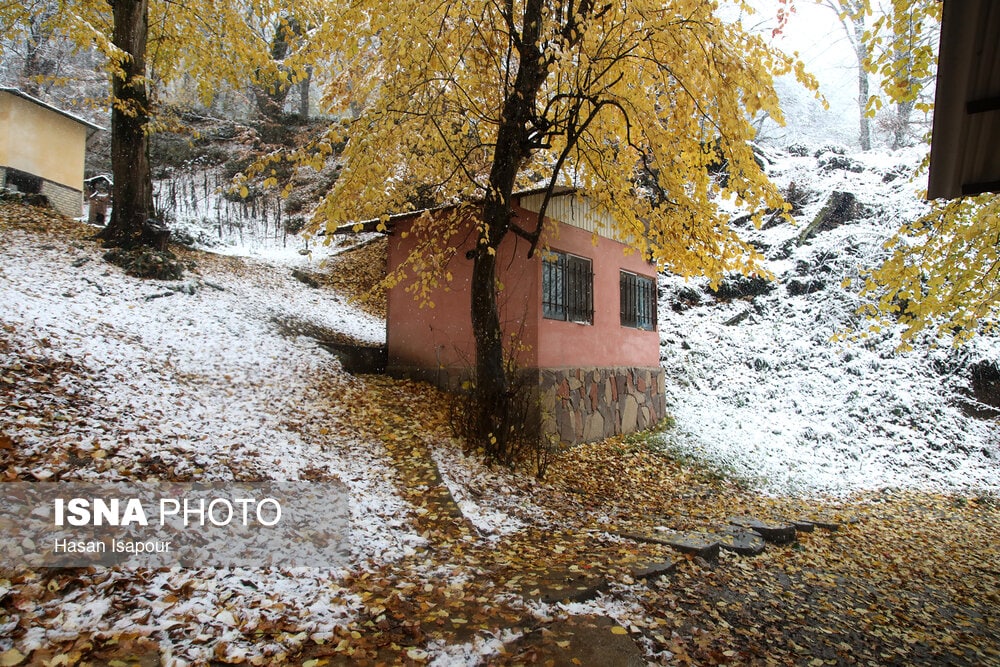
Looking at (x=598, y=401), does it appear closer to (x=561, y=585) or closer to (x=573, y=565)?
(x=573, y=565)

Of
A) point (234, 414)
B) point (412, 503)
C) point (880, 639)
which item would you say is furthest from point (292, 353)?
point (880, 639)

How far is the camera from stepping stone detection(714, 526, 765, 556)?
17.1ft

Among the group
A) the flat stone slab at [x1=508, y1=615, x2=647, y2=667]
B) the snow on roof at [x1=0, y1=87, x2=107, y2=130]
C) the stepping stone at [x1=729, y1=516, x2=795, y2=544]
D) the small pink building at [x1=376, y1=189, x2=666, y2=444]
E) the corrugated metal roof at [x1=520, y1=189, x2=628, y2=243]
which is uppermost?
the snow on roof at [x1=0, y1=87, x2=107, y2=130]

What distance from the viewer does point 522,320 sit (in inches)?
323

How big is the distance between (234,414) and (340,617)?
353 centimetres

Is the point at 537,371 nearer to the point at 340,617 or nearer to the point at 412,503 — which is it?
the point at 412,503

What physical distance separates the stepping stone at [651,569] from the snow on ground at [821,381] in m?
4.86

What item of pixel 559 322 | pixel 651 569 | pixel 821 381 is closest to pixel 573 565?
pixel 651 569

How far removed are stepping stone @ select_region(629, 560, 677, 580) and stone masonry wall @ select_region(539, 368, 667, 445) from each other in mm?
3494

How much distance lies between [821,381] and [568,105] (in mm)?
9142

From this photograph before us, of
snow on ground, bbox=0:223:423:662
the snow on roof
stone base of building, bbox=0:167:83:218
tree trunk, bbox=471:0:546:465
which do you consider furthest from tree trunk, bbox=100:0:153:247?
tree trunk, bbox=471:0:546:465

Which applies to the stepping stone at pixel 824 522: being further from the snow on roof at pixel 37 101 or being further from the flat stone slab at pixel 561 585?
the snow on roof at pixel 37 101

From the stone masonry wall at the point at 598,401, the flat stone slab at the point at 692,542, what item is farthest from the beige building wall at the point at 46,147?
the flat stone slab at the point at 692,542

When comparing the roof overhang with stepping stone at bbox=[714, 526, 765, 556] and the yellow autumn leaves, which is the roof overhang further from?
stepping stone at bbox=[714, 526, 765, 556]
